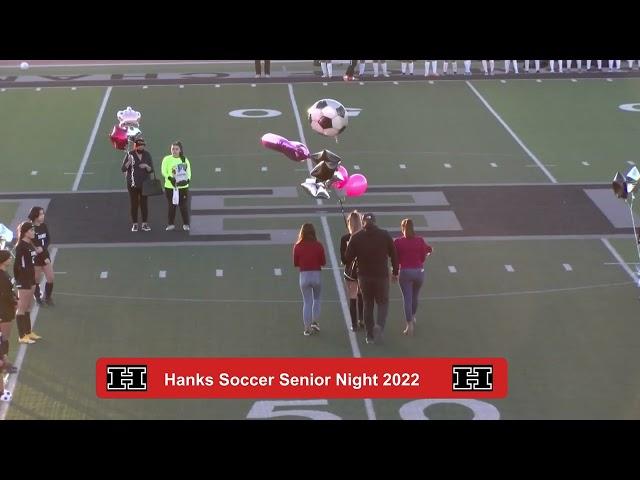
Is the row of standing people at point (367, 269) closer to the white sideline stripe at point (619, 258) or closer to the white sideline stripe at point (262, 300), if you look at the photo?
the white sideline stripe at point (262, 300)

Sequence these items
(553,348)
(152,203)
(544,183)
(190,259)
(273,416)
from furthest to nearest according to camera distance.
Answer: (544,183) < (152,203) < (190,259) < (553,348) < (273,416)

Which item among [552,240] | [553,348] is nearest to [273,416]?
[553,348]

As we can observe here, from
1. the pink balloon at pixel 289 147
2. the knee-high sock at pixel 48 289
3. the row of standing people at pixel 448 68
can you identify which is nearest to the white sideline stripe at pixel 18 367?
the knee-high sock at pixel 48 289

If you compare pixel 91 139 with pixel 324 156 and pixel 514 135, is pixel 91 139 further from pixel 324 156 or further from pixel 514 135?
pixel 324 156

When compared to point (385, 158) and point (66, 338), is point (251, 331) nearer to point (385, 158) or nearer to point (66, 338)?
point (66, 338)

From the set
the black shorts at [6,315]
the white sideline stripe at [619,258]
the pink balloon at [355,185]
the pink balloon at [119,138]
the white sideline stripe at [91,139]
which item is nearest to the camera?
the black shorts at [6,315]

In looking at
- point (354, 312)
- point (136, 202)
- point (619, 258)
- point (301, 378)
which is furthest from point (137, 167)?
point (619, 258)

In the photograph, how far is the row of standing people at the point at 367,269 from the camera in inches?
643

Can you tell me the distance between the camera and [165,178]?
2116 cm

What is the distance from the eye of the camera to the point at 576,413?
1470 centimetres

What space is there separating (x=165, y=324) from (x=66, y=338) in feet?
4.41

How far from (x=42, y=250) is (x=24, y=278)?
140 centimetres

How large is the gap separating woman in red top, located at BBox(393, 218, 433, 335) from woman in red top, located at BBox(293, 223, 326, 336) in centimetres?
102

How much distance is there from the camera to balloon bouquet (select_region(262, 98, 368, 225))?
18938 millimetres
